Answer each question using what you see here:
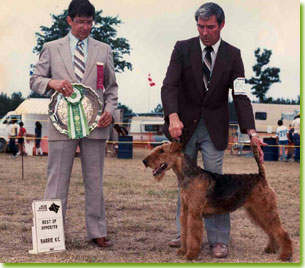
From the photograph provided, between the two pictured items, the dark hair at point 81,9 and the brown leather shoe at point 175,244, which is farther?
the brown leather shoe at point 175,244

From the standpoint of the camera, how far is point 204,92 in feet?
11.8

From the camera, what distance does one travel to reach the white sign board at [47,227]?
3412 millimetres

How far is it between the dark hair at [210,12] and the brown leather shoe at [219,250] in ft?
5.40

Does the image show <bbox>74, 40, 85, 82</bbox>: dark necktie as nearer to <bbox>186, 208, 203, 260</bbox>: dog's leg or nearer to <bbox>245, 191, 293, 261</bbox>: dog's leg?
<bbox>186, 208, 203, 260</bbox>: dog's leg

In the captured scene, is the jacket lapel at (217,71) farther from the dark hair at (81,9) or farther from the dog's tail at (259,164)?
the dark hair at (81,9)

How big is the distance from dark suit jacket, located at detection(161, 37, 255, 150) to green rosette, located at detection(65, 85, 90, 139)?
0.62 m

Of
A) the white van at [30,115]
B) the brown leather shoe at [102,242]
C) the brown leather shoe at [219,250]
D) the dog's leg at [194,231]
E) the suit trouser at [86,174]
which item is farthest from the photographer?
the white van at [30,115]

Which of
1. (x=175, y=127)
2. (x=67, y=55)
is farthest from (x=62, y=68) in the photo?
(x=175, y=127)

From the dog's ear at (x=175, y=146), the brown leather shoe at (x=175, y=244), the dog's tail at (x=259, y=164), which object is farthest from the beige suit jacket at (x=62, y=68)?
the dog's tail at (x=259, y=164)

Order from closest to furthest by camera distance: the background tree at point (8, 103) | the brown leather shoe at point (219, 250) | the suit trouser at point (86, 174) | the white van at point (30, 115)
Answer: the brown leather shoe at point (219, 250), the suit trouser at point (86, 174), the white van at point (30, 115), the background tree at point (8, 103)

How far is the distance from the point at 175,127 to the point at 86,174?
0.85 metres

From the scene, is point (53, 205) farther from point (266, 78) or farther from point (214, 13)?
point (266, 78)

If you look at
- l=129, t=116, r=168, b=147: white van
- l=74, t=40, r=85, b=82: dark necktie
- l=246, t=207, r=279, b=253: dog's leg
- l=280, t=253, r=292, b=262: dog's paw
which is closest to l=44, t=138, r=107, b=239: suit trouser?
l=74, t=40, r=85, b=82: dark necktie

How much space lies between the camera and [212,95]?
358cm
